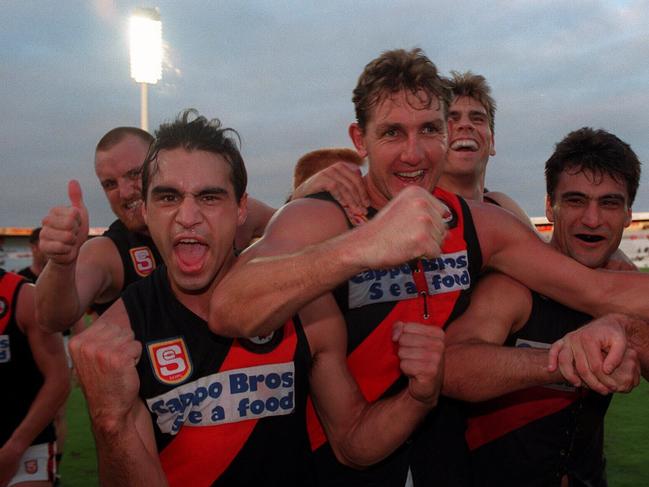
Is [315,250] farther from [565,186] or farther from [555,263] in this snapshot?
[565,186]

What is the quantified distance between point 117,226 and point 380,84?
214cm

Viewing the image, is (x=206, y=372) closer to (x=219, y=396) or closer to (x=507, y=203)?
(x=219, y=396)

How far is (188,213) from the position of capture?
2543 millimetres

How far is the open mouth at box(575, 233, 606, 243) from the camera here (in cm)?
332

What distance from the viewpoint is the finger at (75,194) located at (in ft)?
10.2

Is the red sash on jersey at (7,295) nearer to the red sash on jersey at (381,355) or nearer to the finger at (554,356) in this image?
the red sash on jersey at (381,355)

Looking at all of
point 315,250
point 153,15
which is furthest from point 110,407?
point 153,15

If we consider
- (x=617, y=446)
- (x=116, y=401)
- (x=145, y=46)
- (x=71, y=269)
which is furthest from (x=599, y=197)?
(x=145, y=46)

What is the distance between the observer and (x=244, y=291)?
216 centimetres

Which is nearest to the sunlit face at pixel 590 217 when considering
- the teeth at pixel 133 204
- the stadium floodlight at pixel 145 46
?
the teeth at pixel 133 204

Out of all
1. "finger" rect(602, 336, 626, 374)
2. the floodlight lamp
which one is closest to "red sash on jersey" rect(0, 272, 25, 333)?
"finger" rect(602, 336, 626, 374)

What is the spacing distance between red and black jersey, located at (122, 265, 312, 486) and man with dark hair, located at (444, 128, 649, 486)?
2.37 ft

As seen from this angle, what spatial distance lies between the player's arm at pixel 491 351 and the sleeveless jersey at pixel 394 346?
0.29ft

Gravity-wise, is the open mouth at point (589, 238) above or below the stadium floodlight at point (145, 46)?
below
